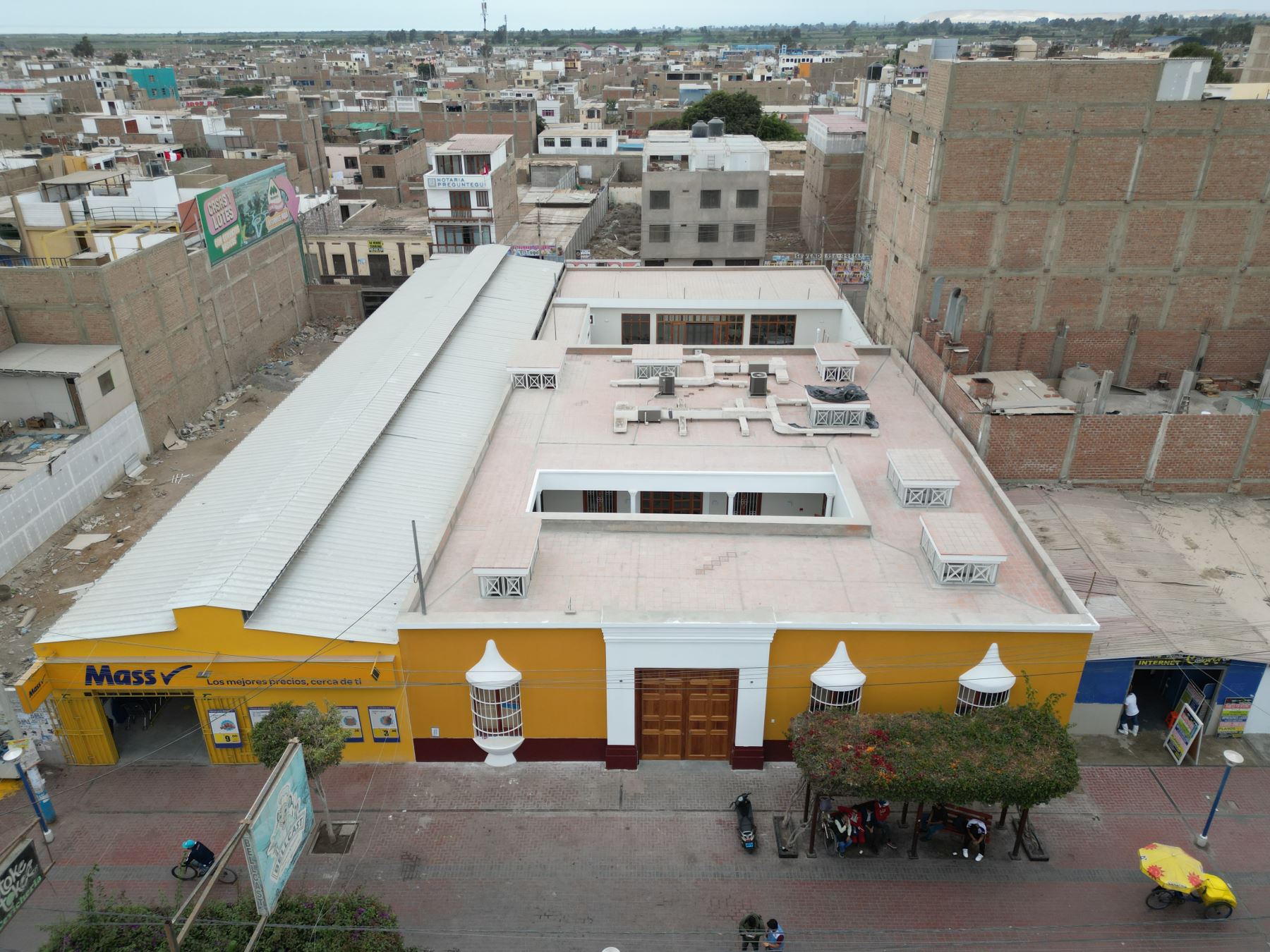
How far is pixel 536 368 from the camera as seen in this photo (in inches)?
1228

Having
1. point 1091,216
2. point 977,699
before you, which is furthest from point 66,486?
point 1091,216

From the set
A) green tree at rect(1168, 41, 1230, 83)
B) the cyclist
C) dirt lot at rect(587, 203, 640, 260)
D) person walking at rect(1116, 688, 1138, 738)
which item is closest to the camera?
the cyclist

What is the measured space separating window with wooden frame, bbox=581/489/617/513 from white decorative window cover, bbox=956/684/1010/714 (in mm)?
11702

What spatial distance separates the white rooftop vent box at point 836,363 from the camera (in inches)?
1243

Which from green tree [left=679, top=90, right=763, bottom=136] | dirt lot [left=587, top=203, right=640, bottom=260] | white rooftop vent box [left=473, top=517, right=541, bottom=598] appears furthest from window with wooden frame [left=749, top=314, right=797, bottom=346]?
green tree [left=679, top=90, right=763, bottom=136]

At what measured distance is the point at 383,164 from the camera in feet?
249

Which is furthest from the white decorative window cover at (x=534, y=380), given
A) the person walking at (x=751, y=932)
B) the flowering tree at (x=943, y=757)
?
the person walking at (x=751, y=932)

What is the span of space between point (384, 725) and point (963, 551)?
48.4 feet

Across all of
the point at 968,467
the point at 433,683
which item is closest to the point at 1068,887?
the point at 968,467

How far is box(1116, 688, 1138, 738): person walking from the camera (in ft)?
70.5

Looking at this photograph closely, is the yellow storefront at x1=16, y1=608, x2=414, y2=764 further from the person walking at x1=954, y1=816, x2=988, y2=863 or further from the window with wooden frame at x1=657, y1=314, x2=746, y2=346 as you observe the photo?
the window with wooden frame at x1=657, y1=314, x2=746, y2=346

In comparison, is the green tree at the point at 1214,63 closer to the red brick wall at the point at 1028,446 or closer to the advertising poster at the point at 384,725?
the red brick wall at the point at 1028,446

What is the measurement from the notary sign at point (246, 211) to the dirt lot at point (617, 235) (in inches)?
910

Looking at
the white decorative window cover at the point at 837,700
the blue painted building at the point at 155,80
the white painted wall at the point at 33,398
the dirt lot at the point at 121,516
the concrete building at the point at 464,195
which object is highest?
the blue painted building at the point at 155,80
